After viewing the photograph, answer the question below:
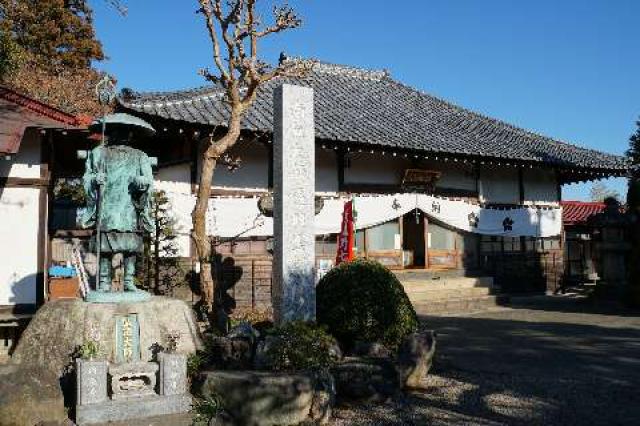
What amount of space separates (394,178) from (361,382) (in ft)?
33.6

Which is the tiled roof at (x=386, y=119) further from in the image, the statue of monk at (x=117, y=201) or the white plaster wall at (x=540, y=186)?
the statue of monk at (x=117, y=201)

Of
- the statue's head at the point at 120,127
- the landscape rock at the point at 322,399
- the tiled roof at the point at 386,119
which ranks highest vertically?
the tiled roof at the point at 386,119

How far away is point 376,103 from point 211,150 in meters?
10.3

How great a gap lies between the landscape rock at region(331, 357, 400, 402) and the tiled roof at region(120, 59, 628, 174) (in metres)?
7.23

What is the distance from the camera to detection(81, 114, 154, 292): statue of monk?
6.09m

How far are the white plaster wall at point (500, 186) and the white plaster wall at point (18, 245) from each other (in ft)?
42.2

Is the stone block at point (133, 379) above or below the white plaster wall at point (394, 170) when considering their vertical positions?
below

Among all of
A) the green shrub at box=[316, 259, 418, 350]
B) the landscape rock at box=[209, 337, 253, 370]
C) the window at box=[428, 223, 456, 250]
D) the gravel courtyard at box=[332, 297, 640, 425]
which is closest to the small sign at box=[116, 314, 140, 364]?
the landscape rock at box=[209, 337, 253, 370]

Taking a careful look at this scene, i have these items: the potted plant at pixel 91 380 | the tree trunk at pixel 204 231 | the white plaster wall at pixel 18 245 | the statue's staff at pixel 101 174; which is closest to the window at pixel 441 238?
the tree trunk at pixel 204 231

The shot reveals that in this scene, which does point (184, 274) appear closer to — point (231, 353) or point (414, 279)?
point (231, 353)

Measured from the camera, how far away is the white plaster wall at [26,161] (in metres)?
9.07

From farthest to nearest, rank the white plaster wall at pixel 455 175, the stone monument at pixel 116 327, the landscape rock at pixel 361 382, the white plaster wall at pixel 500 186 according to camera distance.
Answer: the white plaster wall at pixel 500 186 < the white plaster wall at pixel 455 175 < the landscape rock at pixel 361 382 < the stone monument at pixel 116 327

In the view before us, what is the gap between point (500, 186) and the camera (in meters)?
17.9

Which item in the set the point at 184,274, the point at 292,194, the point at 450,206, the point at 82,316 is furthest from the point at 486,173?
the point at 82,316
